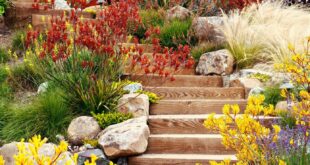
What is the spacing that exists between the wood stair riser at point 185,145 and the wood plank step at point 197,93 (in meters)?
1.22

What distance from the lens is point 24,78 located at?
6.39 m

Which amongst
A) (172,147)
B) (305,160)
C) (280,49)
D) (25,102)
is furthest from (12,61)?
(305,160)

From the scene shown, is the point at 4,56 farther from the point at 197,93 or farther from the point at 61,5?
the point at 197,93

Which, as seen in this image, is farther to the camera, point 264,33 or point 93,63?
point 264,33

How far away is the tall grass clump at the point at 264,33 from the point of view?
21.4ft

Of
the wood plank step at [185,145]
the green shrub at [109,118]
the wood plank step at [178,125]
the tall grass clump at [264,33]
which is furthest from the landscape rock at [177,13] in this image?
the wood plank step at [185,145]

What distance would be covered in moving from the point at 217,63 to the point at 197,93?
2.72 feet

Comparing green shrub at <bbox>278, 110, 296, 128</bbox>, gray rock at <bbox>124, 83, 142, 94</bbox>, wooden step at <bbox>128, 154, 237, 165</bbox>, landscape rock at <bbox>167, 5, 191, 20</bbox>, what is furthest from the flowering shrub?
landscape rock at <bbox>167, 5, 191, 20</bbox>

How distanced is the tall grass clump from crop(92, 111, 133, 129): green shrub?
2.29 meters

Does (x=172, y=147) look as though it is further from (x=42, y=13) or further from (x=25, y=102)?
(x=42, y=13)

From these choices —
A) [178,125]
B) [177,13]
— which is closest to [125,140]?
[178,125]

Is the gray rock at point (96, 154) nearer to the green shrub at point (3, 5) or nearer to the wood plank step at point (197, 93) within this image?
the wood plank step at point (197, 93)

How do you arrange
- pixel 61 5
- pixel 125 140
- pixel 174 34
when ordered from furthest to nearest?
1. pixel 61 5
2. pixel 174 34
3. pixel 125 140

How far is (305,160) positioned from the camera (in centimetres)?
289
